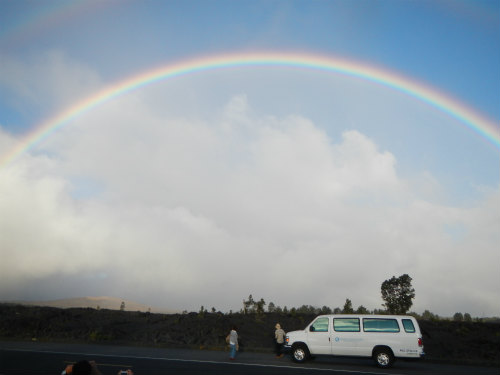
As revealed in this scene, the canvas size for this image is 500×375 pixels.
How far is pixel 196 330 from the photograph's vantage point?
27219mm

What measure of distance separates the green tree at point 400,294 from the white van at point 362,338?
21.1 m

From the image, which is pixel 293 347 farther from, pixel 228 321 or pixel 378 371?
pixel 228 321

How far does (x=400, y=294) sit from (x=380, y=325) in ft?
71.1

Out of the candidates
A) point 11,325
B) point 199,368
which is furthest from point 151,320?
point 199,368

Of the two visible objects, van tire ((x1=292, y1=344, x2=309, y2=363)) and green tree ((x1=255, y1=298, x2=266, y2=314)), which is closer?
van tire ((x1=292, y1=344, x2=309, y2=363))

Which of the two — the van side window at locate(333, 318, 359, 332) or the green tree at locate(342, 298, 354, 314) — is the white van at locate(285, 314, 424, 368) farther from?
the green tree at locate(342, 298, 354, 314)

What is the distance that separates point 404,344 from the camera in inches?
682

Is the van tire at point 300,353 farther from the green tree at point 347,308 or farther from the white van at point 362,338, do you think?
the green tree at point 347,308

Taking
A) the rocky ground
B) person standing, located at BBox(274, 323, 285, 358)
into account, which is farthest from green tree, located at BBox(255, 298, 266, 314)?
person standing, located at BBox(274, 323, 285, 358)

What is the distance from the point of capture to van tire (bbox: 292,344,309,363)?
18750 mm

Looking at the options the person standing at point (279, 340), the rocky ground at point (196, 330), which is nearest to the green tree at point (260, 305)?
the rocky ground at point (196, 330)

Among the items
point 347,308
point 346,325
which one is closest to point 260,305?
point 347,308

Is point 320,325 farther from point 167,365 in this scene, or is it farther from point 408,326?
point 167,365

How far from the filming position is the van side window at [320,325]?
1878cm
